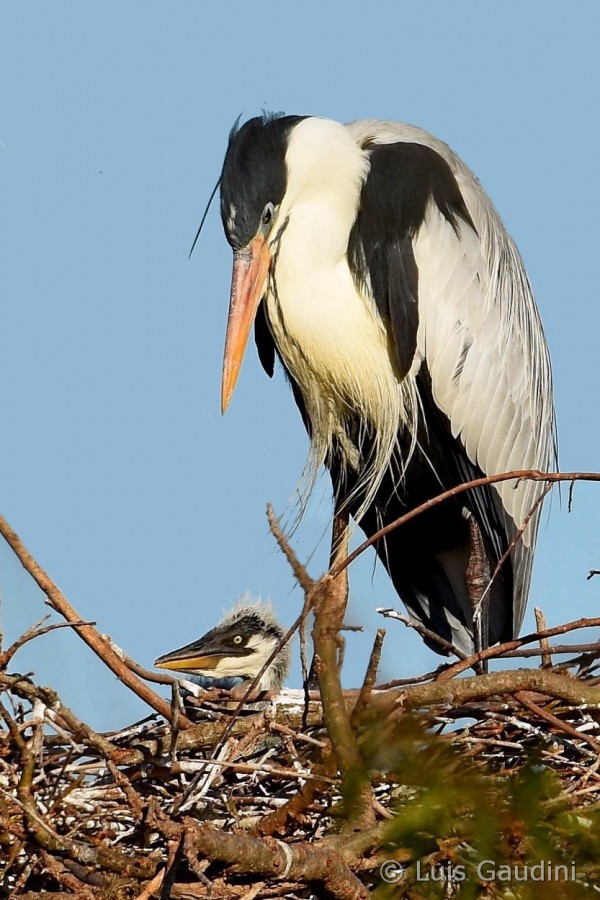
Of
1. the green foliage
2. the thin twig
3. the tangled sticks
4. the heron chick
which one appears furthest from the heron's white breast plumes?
the green foliage

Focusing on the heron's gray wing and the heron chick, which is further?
the heron's gray wing

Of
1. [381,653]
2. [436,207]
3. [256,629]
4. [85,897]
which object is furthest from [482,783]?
[436,207]

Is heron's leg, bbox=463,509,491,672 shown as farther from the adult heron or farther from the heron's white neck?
the heron's white neck

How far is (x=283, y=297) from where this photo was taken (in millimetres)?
3309

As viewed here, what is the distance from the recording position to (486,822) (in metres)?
1.04

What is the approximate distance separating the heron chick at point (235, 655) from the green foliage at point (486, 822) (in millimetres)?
1978

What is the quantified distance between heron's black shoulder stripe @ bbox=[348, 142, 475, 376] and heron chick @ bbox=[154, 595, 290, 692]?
2.63 ft

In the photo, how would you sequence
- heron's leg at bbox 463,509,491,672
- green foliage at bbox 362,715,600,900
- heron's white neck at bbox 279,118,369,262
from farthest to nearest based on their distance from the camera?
heron's leg at bbox 463,509,491,672, heron's white neck at bbox 279,118,369,262, green foliage at bbox 362,715,600,900

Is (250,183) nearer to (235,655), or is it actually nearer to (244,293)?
(244,293)

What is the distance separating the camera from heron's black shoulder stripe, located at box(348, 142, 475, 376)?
325cm

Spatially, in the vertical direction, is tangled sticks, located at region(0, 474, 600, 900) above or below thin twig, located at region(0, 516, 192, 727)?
below

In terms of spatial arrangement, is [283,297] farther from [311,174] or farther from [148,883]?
[148,883]

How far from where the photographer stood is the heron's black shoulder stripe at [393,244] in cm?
325

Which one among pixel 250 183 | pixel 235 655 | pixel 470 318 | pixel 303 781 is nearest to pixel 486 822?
pixel 303 781
